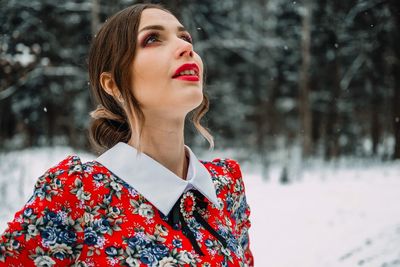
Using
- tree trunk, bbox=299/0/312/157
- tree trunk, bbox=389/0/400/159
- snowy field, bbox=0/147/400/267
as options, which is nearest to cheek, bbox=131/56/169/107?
snowy field, bbox=0/147/400/267

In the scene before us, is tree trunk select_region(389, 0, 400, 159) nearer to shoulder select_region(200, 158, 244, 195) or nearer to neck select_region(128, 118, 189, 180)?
shoulder select_region(200, 158, 244, 195)

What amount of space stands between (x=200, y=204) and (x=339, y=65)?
13926mm

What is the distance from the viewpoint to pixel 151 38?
1.42 meters

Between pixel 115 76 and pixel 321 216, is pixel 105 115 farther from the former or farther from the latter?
pixel 321 216

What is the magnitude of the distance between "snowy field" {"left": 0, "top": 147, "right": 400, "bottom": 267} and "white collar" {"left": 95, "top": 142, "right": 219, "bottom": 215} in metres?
2.66

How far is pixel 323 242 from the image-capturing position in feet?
15.8

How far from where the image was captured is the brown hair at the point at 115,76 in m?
1.39

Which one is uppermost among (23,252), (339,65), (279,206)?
(339,65)

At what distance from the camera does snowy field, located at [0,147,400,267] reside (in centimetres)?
413

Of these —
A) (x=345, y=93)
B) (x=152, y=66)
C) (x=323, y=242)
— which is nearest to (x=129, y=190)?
(x=152, y=66)

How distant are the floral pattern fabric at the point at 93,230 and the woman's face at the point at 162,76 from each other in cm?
29

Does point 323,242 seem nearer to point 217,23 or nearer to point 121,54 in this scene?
point 121,54

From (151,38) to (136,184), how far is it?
527 millimetres

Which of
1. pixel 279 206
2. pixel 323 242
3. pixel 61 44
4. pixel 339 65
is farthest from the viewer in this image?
pixel 339 65
